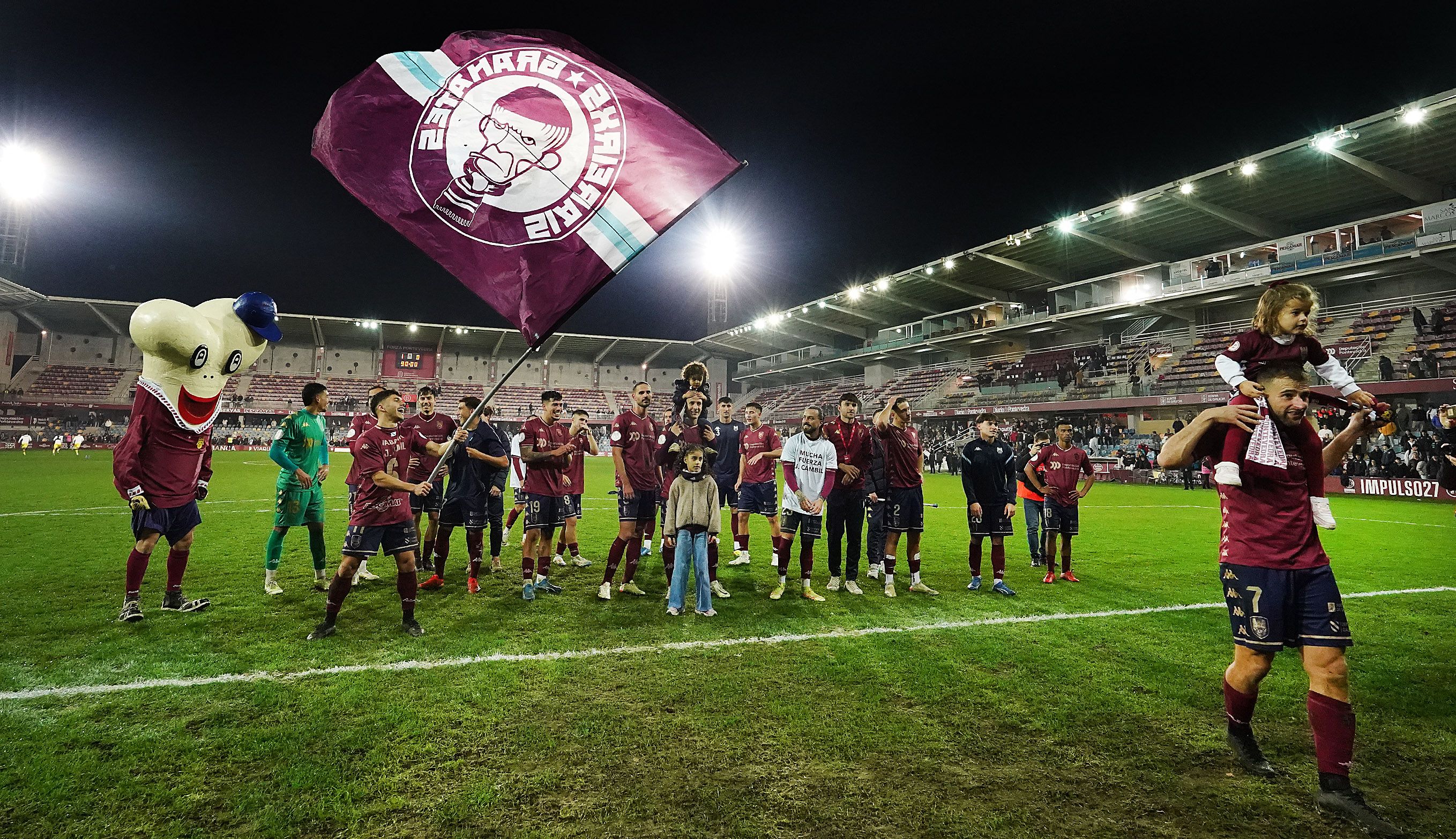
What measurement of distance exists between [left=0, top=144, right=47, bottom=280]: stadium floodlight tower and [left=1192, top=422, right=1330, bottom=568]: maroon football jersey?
56.5 m

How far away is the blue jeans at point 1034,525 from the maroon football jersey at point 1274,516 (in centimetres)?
576

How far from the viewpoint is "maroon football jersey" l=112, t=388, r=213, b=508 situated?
4.89 meters

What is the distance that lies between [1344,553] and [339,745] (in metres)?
12.6

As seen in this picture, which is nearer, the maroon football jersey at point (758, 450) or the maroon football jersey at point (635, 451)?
the maroon football jersey at point (635, 451)

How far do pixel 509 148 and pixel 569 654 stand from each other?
3455 millimetres

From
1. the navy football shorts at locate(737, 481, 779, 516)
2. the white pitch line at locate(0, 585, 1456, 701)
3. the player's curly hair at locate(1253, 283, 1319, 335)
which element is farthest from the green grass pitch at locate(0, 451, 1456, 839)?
the navy football shorts at locate(737, 481, 779, 516)

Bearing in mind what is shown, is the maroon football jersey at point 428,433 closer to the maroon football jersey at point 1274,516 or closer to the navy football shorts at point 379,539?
the navy football shorts at point 379,539

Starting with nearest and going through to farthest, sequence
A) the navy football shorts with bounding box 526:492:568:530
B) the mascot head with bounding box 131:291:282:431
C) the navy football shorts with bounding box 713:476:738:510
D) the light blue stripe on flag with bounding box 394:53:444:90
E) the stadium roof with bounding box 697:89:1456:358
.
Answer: the light blue stripe on flag with bounding box 394:53:444:90 < the mascot head with bounding box 131:291:282:431 < the navy football shorts with bounding box 526:492:568:530 < the navy football shorts with bounding box 713:476:738:510 < the stadium roof with bounding box 697:89:1456:358

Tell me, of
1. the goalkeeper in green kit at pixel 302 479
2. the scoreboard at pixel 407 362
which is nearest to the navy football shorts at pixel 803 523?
the goalkeeper in green kit at pixel 302 479

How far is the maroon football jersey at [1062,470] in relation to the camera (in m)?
7.59

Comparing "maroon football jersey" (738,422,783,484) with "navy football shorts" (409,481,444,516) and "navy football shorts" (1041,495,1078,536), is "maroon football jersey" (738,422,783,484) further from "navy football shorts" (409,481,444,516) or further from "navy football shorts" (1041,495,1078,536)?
"navy football shorts" (409,481,444,516)

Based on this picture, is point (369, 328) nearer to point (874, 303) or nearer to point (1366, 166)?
point (874, 303)

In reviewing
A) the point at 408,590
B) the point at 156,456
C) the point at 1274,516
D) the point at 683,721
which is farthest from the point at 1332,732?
the point at 156,456

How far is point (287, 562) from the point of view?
25.4ft
